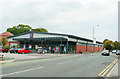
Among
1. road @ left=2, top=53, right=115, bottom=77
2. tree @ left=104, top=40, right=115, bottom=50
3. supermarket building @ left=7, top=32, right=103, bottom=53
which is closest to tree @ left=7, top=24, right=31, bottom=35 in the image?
supermarket building @ left=7, top=32, right=103, bottom=53

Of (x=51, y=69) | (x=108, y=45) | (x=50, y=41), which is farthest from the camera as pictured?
(x=108, y=45)

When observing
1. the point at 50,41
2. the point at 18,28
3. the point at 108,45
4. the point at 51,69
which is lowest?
the point at 51,69

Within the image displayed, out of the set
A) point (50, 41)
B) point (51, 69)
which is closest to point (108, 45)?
point (50, 41)

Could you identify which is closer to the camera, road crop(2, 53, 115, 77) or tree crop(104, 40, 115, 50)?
road crop(2, 53, 115, 77)

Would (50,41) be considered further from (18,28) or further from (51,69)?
(18,28)

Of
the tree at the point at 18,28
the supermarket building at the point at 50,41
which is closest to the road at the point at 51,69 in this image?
the supermarket building at the point at 50,41

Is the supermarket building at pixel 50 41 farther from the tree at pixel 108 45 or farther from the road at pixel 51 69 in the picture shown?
the tree at pixel 108 45

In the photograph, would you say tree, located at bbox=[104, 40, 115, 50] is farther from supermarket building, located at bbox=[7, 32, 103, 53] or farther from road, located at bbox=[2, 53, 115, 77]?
road, located at bbox=[2, 53, 115, 77]

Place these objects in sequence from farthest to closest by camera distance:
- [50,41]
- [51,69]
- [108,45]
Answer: [108,45], [50,41], [51,69]

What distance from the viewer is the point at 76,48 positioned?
61.3m

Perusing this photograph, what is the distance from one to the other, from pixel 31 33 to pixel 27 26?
50.3m

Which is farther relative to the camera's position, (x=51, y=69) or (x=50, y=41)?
(x=50, y=41)

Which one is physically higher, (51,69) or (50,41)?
(50,41)

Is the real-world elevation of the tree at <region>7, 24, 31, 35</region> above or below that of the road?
above
